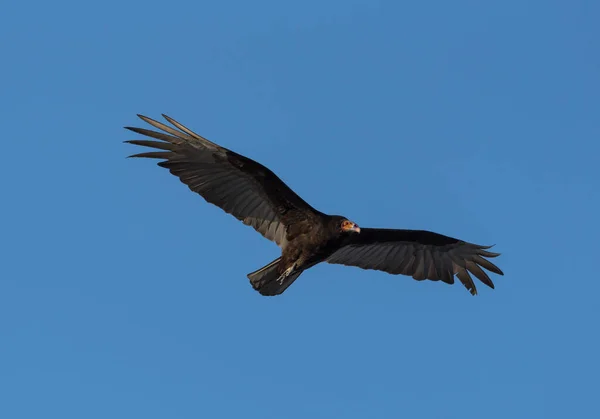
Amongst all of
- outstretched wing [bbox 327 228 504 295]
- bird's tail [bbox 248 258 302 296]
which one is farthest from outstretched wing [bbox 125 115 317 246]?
outstretched wing [bbox 327 228 504 295]

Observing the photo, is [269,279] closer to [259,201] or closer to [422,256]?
[259,201]

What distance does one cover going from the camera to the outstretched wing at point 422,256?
13.6 meters

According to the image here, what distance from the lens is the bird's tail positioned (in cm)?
1241

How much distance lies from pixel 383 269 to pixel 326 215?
1809mm

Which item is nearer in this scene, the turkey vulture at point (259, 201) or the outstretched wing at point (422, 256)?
the turkey vulture at point (259, 201)

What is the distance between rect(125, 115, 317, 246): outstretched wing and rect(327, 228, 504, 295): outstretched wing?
1.27 m

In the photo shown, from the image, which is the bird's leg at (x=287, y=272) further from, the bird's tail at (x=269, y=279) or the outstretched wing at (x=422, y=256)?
the outstretched wing at (x=422, y=256)

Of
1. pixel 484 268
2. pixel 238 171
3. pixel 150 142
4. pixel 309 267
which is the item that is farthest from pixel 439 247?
pixel 150 142

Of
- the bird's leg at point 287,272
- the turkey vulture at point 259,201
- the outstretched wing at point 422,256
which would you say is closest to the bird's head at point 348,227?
the turkey vulture at point 259,201

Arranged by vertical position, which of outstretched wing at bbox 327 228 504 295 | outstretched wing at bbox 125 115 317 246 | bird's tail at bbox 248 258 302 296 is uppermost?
outstretched wing at bbox 327 228 504 295

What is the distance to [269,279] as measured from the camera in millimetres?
12445

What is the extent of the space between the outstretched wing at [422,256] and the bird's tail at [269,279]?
1.21 meters

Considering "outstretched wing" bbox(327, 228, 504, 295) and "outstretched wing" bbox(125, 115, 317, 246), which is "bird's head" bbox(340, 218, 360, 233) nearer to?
"outstretched wing" bbox(125, 115, 317, 246)

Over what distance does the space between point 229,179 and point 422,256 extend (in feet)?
10.3
